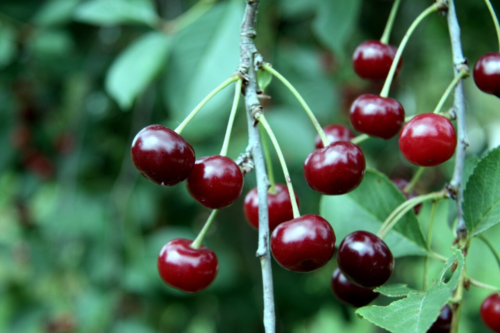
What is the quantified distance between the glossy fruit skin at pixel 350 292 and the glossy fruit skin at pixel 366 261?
0.30ft

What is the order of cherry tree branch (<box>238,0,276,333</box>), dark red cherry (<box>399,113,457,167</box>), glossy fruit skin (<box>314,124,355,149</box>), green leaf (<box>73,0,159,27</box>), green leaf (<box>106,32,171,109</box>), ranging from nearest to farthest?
cherry tree branch (<box>238,0,276,333</box>) < dark red cherry (<box>399,113,457,167</box>) < glossy fruit skin (<box>314,124,355,149</box>) < green leaf (<box>106,32,171,109</box>) < green leaf (<box>73,0,159,27</box>)

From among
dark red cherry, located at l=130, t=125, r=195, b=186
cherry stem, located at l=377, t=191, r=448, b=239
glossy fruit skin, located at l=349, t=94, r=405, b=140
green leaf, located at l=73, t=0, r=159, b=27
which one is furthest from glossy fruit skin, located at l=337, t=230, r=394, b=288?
green leaf, located at l=73, t=0, r=159, b=27

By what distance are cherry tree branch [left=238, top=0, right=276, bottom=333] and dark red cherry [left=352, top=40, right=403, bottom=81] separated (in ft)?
0.90

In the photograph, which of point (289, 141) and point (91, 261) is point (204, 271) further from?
point (91, 261)

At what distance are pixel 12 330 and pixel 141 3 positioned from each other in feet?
5.77

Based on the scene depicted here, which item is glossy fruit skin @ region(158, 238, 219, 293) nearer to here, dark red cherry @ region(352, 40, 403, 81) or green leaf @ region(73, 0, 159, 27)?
dark red cherry @ region(352, 40, 403, 81)

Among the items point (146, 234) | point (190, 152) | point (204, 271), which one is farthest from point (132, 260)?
point (190, 152)

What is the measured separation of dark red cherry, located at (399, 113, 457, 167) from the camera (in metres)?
0.74

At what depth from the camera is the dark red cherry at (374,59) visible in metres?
0.95

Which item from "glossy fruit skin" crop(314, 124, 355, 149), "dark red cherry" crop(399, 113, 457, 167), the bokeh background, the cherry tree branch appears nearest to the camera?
the cherry tree branch

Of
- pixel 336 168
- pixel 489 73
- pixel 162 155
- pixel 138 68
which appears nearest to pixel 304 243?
pixel 336 168

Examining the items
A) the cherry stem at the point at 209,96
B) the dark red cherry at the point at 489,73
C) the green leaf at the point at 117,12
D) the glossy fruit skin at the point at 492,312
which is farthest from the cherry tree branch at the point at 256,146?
the green leaf at the point at 117,12

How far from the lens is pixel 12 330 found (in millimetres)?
2451

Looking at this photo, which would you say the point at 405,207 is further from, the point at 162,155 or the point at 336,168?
the point at 162,155
